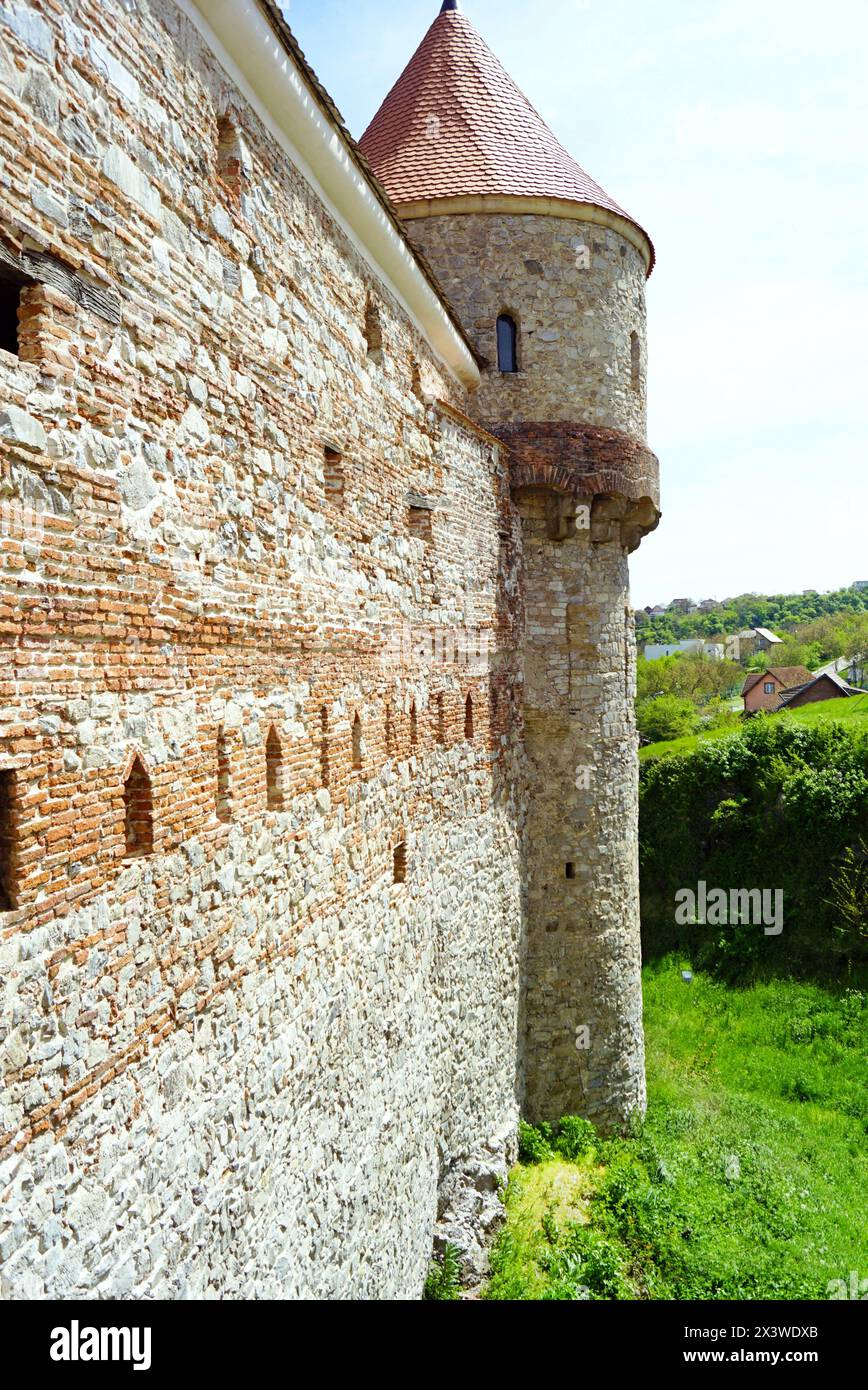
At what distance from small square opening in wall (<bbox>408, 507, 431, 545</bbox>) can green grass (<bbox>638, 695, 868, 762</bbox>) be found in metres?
14.3

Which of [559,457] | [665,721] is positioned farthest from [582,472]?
[665,721]

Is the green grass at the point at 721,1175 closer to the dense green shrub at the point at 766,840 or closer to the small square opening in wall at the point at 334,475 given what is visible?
the dense green shrub at the point at 766,840

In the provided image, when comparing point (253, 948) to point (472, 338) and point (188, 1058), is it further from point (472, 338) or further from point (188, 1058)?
point (472, 338)

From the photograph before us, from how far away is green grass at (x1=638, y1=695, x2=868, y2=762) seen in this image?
2154cm

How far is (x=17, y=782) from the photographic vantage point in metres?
3.17

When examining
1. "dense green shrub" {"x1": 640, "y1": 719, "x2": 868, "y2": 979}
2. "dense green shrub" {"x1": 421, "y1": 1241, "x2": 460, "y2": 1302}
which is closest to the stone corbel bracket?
"dense green shrub" {"x1": 421, "y1": 1241, "x2": 460, "y2": 1302}

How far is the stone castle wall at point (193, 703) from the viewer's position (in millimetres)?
3279

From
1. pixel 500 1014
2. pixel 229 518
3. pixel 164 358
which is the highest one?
pixel 164 358

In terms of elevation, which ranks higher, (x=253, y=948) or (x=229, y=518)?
(x=229, y=518)

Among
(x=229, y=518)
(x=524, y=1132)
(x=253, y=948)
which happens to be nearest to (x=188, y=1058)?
(x=253, y=948)

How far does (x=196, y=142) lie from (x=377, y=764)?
4.12 meters

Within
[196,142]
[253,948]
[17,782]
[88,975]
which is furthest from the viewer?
[253,948]

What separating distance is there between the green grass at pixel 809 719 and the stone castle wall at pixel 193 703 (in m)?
15.9

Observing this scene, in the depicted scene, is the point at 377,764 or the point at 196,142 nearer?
the point at 196,142
